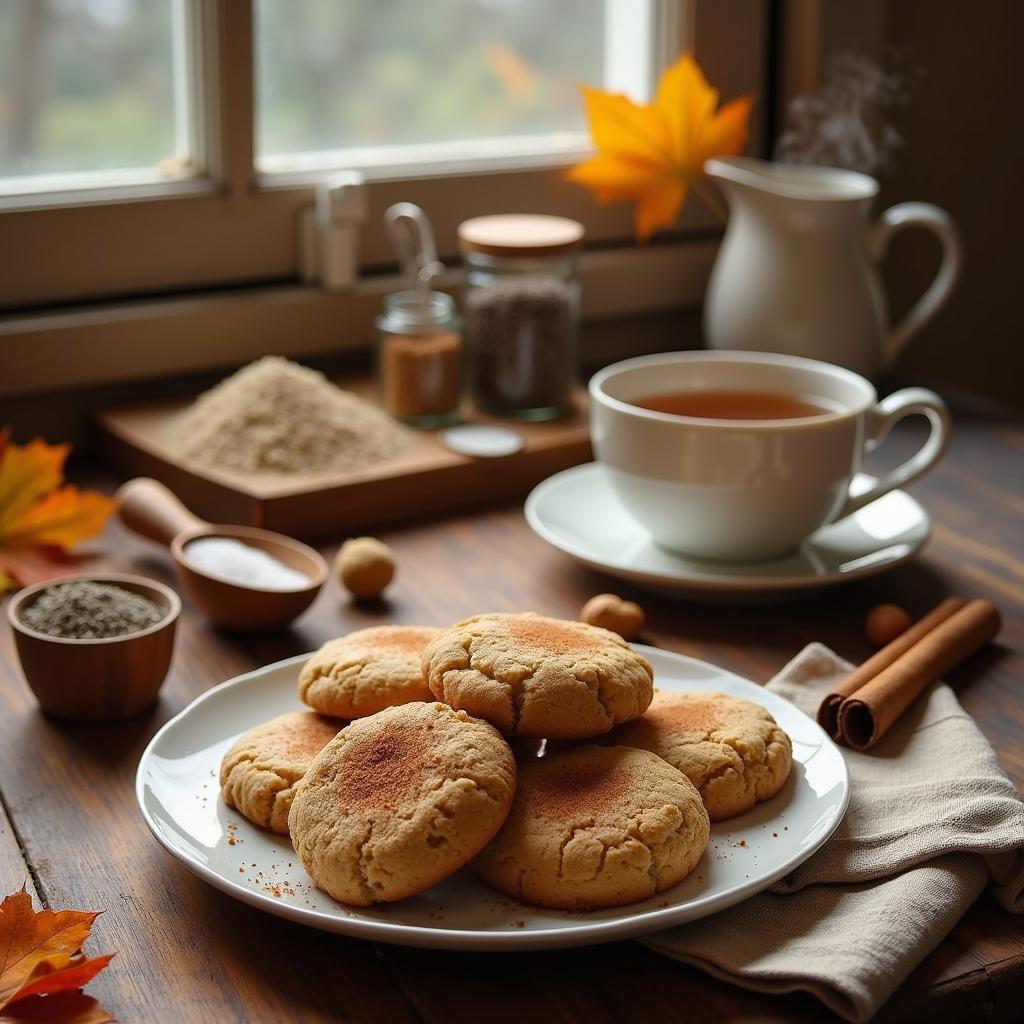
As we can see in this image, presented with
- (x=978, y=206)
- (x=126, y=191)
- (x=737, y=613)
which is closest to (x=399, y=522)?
(x=737, y=613)

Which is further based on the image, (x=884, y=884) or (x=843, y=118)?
(x=843, y=118)

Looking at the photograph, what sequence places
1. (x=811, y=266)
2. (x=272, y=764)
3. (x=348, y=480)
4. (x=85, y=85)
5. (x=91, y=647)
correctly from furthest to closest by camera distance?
1. (x=811, y=266)
2. (x=85, y=85)
3. (x=348, y=480)
4. (x=91, y=647)
5. (x=272, y=764)

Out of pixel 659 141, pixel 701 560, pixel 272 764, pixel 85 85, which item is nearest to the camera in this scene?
pixel 272 764

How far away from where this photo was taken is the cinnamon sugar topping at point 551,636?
0.74m

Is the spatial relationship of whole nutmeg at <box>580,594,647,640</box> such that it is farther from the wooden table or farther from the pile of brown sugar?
the pile of brown sugar

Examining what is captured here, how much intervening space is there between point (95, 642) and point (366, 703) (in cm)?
21

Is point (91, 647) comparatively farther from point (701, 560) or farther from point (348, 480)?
point (701, 560)

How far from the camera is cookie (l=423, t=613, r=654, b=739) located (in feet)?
2.29

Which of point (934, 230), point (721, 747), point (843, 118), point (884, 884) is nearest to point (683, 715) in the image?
point (721, 747)

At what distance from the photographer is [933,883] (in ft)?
2.30

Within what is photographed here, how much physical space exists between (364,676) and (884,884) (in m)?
0.30

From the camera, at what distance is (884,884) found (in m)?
0.71

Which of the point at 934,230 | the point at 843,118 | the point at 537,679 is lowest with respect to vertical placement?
the point at 537,679

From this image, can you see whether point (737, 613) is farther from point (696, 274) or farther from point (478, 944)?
point (696, 274)
